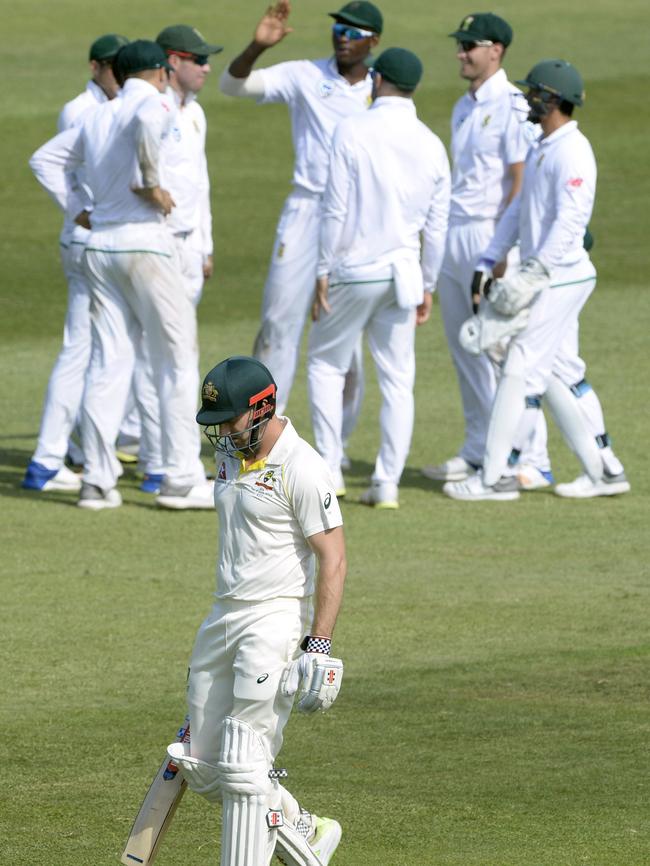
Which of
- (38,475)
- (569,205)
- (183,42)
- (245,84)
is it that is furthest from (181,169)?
(569,205)

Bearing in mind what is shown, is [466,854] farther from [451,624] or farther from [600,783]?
[451,624]

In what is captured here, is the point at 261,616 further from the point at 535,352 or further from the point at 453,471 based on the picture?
the point at 453,471

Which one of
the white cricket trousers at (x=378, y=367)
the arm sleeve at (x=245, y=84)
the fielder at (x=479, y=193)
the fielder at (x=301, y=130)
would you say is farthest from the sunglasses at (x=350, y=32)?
the white cricket trousers at (x=378, y=367)

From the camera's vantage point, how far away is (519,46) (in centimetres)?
3266

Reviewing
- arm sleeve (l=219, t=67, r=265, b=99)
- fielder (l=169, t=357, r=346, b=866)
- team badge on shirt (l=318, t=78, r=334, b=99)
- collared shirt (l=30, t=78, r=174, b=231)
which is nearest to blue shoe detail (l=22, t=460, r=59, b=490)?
collared shirt (l=30, t=78, r=174, b=231)

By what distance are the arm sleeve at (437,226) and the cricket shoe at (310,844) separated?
5615 mm

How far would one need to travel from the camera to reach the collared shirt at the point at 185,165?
11.1 metres

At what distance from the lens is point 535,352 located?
10.6m

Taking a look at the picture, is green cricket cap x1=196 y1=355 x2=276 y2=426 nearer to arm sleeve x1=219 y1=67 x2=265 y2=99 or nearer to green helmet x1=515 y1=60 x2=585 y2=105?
green helmet x1=515 y1=60 x2=585 y2=105

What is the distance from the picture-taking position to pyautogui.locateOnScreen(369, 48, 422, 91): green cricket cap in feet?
33.2

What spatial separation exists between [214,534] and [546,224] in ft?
8.58

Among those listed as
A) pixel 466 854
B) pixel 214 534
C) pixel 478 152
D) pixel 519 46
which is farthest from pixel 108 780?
pixel 519 46

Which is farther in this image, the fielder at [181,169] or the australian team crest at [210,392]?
the fielder at [181,169]

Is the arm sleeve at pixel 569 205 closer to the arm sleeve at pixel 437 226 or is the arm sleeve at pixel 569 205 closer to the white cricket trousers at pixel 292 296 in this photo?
the arm sleeve at pixel 437 226
